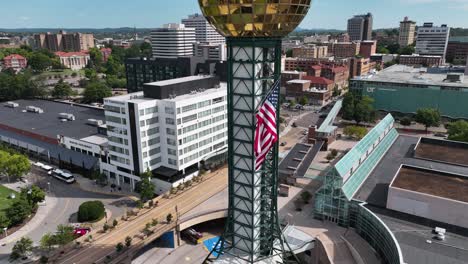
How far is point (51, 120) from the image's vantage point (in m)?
110

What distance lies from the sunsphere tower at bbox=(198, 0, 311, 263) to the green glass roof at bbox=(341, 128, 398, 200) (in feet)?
72.5

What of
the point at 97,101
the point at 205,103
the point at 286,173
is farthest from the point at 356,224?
the point at 97,101

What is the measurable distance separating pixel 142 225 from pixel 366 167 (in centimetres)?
4177

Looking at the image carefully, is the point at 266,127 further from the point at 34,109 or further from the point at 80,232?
the point at 34,109

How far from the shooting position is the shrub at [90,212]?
64.5 m

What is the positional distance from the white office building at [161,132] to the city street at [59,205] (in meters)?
6.41

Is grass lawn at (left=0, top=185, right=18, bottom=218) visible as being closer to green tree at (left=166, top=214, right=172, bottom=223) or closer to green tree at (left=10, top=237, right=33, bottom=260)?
green tree at (left=10, top=237, right=33, bottom=260)

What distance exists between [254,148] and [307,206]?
34190mm

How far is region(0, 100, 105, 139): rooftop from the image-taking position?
3846 inches

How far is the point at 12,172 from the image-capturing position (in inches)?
3187

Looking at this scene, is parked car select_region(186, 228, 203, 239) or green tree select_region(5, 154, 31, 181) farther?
green tree select_region(5, 154, 31, 181)

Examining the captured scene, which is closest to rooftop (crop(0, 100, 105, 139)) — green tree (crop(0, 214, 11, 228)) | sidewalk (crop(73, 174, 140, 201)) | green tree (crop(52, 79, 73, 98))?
sidewalk (crop(73, 174, 140, 201))

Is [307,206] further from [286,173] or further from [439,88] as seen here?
[439,88]

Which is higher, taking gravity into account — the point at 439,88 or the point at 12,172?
the point at 439,88
